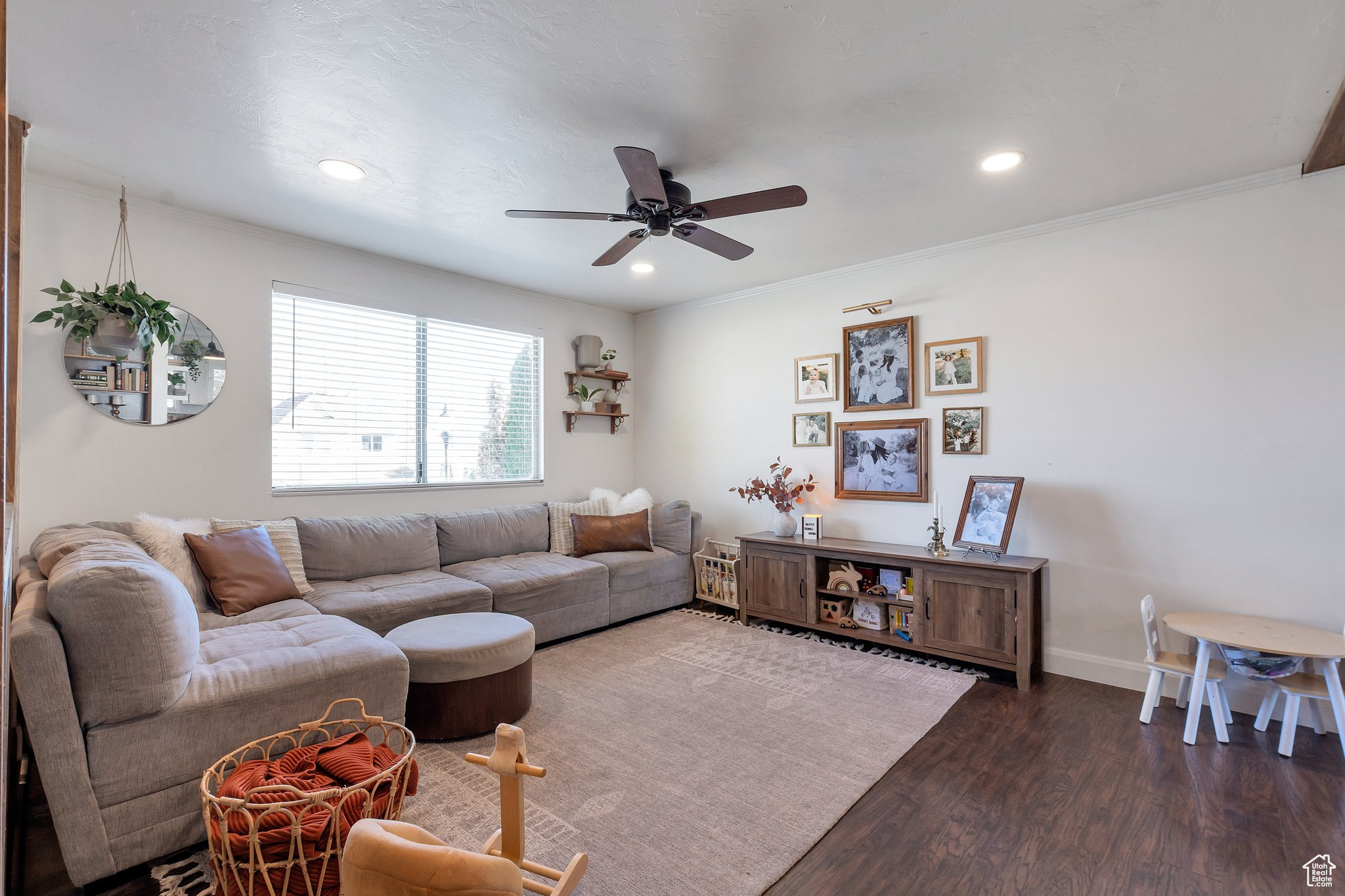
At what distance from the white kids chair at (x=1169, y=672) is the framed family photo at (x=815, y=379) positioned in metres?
2.24

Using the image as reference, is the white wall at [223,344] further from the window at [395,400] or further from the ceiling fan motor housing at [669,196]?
the ceiling fan motor housing at [669,196]

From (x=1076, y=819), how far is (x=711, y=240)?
2.69 meters

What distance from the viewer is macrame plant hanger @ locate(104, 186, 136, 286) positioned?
3.34 m

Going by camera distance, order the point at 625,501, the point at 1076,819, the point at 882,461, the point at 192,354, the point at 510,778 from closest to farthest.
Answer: the point at 510,778
the point at 1076,819
the point at 192,354
the point at 882,461
the point at 625,501

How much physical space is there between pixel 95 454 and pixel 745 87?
11.6ft

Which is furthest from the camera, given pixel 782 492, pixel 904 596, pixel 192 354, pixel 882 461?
pixel 782 492

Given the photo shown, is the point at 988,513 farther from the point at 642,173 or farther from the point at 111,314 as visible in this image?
the point at 111,314

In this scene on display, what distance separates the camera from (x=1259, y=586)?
317cm

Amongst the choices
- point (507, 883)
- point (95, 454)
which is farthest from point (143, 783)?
point (95, 454)

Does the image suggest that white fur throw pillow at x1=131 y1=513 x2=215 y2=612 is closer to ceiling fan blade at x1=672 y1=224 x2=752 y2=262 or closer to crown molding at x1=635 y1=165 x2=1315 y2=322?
ceiling fan blade at x1=672 y1=224 x2=752 y2=262

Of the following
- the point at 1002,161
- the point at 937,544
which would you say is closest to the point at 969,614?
the point at 937,544

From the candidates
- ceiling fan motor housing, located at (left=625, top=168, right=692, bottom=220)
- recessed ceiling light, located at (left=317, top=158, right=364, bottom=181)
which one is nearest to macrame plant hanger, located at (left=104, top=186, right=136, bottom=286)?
recessed ceiling light, located at (left=317, top=158, right=364, bottom=181)

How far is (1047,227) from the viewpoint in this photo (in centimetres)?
377

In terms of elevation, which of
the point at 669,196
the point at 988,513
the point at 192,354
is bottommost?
the point at 988,513
